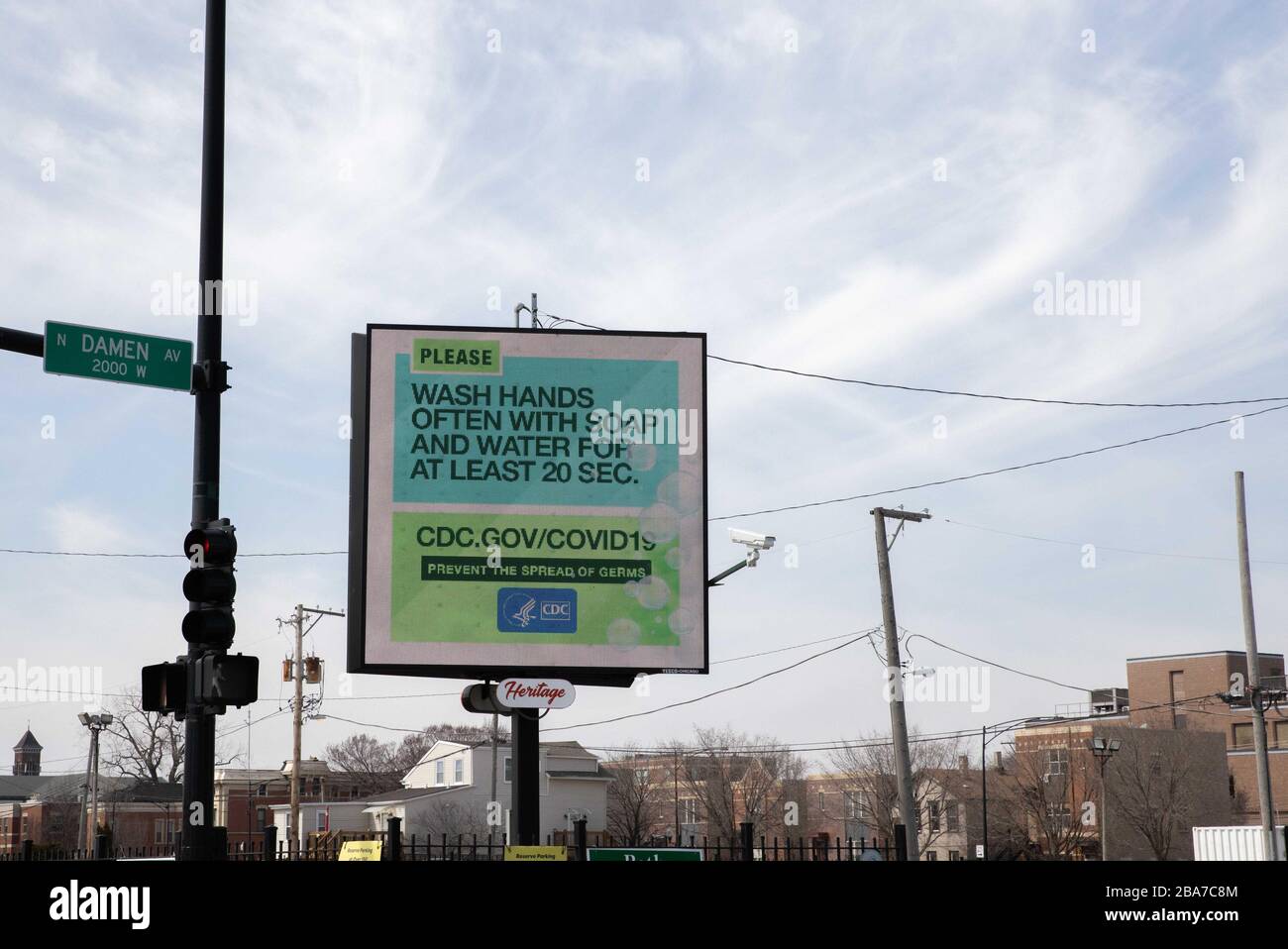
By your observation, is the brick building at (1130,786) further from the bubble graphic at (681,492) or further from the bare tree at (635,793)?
the bubble graphic at (681,492)

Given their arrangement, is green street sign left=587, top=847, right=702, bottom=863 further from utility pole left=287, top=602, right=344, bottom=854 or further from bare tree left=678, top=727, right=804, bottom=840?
bare tree left=678, top=727, right=804, bottom=840

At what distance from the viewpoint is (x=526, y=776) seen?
16.0 meters

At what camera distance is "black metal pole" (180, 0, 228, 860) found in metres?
12.0

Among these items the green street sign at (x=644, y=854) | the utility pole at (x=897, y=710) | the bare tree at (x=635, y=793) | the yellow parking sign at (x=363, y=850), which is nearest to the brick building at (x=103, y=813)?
the bare tree at (x=635, y=793)

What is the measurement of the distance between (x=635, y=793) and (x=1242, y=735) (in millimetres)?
46401

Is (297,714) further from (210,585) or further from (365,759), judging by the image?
(365,759)

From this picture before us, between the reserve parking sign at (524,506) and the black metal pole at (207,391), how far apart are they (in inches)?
118

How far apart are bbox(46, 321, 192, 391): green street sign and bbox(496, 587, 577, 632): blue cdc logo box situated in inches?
177

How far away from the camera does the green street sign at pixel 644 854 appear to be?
554 inches

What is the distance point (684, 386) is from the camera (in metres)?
16.5
